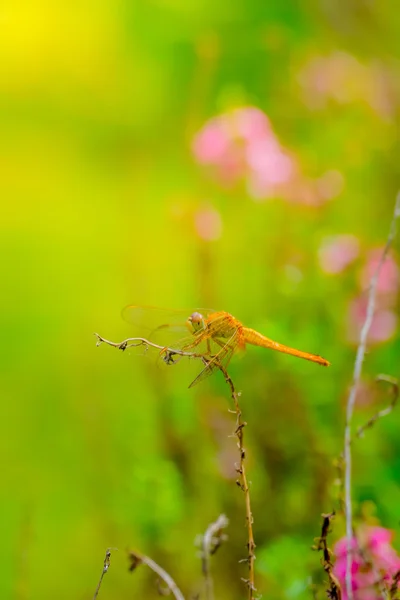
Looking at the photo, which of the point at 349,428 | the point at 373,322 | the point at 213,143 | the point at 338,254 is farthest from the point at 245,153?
the point at 349,428

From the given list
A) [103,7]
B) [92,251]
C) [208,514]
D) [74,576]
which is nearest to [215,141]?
[92,251]

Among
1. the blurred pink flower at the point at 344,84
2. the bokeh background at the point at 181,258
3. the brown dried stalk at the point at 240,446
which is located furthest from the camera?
the blurred pink flower at the point at 344,84

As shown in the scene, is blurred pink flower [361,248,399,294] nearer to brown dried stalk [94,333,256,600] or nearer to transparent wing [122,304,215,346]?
transparent wing [122,304,215,346]

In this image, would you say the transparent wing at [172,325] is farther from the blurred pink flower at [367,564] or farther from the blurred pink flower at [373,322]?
the blurred pink flower at [373,322]

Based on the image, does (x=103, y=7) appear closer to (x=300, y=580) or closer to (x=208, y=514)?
(x=208, y=514)

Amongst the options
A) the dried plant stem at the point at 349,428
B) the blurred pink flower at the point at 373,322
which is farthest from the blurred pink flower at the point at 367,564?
the blurred pink flower at the point at 373,322

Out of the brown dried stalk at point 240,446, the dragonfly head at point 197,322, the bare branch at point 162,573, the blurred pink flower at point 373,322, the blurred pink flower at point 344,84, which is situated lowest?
the bare branch at point 162,573
